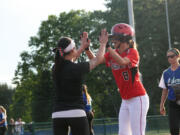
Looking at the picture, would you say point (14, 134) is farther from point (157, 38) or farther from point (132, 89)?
point (157, 38)

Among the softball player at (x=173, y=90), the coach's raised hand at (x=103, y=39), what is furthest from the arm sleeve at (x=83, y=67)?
the softball player at (x=173, y=90)

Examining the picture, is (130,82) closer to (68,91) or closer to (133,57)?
(133,57)

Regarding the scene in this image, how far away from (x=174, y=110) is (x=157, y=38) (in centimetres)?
A: 3521

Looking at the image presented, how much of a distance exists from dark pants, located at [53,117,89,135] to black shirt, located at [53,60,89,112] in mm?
158

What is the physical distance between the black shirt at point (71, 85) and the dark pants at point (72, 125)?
0.16 m

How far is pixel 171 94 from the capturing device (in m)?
8.84

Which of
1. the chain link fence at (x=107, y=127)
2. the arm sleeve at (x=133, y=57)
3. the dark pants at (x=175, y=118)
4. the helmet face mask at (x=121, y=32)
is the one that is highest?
the helmet face mask at (x=121, y=32)

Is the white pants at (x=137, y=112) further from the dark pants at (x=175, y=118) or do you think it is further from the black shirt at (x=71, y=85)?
the dark pants at (x=175, y=118)

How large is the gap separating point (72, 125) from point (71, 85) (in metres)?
0.53

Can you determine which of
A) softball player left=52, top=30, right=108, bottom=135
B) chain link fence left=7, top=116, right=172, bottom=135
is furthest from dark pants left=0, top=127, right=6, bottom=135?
softball player left=52, top=30, right=108, bottom=135

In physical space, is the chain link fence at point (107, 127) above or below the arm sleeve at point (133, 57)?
below

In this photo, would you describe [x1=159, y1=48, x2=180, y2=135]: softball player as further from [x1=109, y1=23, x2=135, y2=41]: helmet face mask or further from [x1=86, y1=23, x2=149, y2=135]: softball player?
A: [x1=109, y1=23, x2=135, y2=41]: helmet face mask

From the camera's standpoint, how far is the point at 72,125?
557 centimetres

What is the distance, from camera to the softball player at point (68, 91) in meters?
5.52
